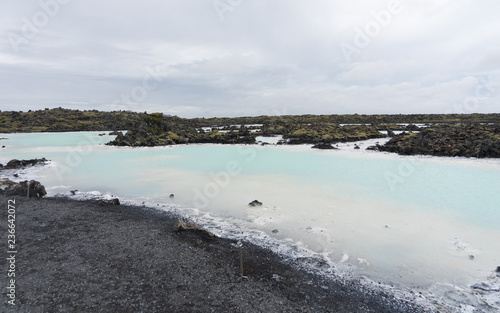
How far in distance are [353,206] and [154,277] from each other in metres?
10.9

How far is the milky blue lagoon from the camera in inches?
328

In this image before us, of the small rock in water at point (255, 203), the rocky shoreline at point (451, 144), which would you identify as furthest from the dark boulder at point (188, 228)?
the rocky shoreline at point (451, 144)

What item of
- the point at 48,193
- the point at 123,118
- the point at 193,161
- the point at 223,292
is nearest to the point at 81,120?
the point at 123,118

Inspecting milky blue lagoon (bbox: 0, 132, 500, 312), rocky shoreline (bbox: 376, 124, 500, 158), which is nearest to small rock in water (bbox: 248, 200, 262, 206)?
milky blue lagoon (bbox: 0, 132, 500, 312)

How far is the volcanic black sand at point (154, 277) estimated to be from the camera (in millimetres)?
6527

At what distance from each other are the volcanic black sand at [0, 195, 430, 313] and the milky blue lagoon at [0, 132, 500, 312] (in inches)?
48.0

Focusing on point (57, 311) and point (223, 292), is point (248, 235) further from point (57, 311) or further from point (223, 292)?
point (57, 311)

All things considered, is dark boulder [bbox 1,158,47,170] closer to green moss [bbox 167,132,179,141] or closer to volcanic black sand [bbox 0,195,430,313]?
volcanic black sand [bbox 0,195,430,313]

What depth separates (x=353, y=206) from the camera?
46.1ft

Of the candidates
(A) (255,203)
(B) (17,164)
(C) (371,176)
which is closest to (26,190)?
(B) (17,164)

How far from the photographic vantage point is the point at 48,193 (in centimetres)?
1709

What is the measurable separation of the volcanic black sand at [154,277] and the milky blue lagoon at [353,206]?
4.00 feet

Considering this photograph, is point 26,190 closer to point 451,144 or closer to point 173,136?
point 173,136

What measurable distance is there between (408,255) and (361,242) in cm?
159
